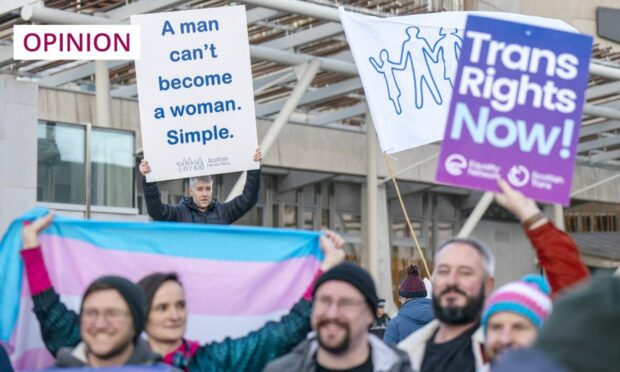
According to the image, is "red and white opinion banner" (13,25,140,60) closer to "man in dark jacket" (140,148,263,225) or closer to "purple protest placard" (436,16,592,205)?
"man in dark jacket" (140,148,263,225)

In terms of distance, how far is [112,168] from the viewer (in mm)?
20906

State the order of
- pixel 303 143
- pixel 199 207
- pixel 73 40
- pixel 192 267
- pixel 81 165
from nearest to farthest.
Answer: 1. pixel 192 267
2. pixel 199 207
3. pixel 73 40
4. pixel 81 165
5. pixel 303 143

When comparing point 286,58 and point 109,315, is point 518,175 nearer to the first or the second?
point 109,315

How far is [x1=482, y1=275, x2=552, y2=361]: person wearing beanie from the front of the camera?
14.6 feet

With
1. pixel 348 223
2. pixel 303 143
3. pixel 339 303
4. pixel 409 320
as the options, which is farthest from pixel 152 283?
pixel 348 223

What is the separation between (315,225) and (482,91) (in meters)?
29.3

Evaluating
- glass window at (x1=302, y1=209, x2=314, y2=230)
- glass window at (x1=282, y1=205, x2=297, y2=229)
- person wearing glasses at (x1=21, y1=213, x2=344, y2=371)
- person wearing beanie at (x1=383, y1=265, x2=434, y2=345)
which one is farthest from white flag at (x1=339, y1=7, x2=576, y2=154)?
glass window at (x1=302, y1=209, x2=314, y2=230)

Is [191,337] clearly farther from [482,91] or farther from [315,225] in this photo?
[315,225]

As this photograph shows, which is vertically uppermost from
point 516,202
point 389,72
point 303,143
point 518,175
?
point 303,143

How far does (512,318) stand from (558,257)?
534 millimetres

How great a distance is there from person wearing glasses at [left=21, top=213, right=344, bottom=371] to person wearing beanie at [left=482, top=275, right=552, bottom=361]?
0.83m

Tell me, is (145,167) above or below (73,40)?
below

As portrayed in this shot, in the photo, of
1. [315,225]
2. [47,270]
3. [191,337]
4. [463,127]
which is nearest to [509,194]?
[463,127]

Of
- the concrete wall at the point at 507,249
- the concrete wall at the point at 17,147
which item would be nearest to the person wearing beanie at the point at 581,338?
the concrete wall at the point at 17,147
